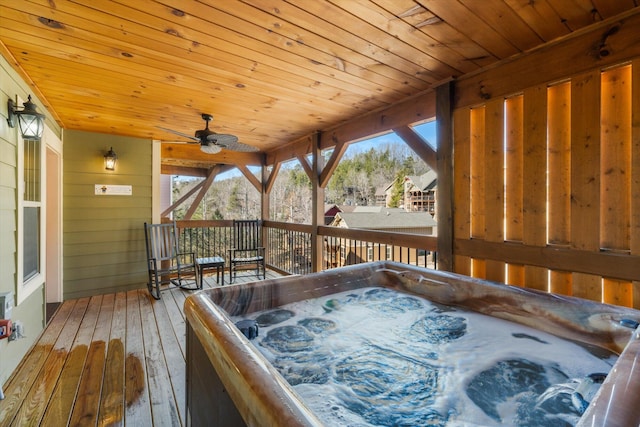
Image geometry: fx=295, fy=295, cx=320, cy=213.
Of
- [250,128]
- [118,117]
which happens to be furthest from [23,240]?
[250,128]

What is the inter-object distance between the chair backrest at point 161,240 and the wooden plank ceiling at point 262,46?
179 cm

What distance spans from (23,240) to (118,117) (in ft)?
5.71

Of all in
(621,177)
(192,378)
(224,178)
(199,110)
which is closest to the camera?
(192,378)

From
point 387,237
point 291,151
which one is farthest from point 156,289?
point 387,237

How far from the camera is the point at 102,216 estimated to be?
13.4ft

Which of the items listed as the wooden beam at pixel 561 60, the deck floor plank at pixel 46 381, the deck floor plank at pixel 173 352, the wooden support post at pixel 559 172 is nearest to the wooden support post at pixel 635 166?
the wooden beam at pixel 561 60

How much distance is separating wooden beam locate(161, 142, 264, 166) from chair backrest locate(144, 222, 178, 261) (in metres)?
1.18

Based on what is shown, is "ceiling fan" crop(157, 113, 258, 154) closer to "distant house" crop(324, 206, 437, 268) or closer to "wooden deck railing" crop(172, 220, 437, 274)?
"wooden deck railing" crop(172, 220, 437, 274)

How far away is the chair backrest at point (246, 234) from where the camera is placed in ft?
17.3

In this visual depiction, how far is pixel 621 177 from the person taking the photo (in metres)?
1.73

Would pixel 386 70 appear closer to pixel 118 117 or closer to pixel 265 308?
pixel 265 308

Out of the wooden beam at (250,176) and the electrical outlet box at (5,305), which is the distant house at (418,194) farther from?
the electrical outlet box at (5,305)

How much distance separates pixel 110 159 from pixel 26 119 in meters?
1.97

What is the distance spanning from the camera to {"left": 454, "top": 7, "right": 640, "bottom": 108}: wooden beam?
167 centimetres
